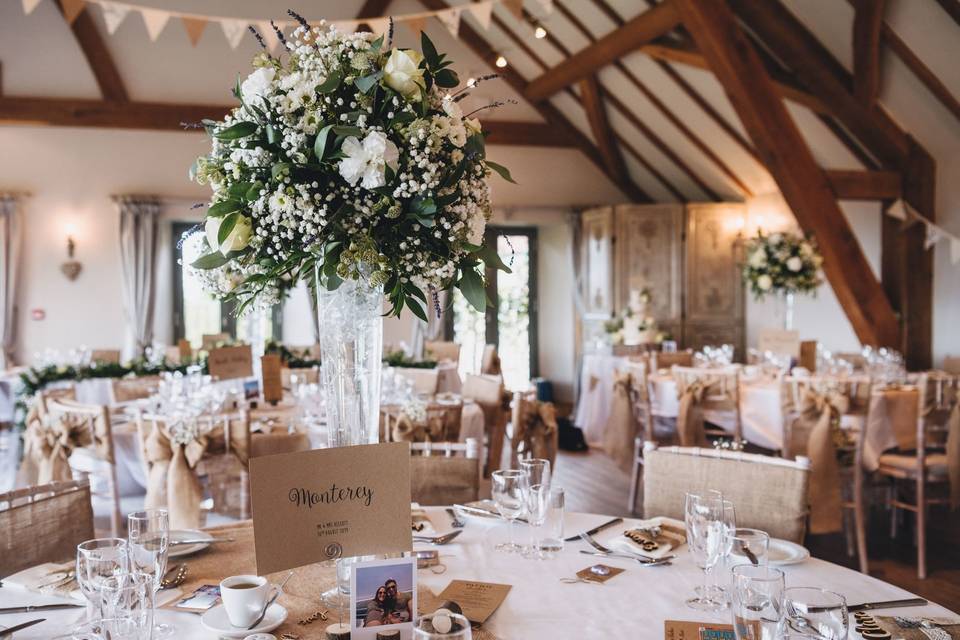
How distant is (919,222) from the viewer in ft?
21.8

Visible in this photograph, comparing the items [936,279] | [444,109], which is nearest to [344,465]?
[444,109]

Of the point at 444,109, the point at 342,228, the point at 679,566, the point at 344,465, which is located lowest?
the point at 679,566

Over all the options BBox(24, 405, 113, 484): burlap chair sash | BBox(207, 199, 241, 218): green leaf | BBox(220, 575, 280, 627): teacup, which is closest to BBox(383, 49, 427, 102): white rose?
BBox(207, 199, 241, 218): green leaf

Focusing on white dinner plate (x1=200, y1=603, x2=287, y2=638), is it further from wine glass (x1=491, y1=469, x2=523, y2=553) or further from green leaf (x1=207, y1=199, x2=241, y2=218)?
green leaf (x1=207, y1=199, x2=241, y2=218)

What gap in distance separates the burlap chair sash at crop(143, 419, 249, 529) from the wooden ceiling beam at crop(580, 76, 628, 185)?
22.9 ft

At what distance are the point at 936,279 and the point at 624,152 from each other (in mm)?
4716

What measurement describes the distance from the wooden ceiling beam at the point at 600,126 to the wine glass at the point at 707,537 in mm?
8146

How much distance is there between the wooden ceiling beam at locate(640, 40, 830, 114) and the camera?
651 centimetres

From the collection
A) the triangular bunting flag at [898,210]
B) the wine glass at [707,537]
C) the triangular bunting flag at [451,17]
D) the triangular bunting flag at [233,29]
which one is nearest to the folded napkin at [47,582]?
the wine glass at [707,537]

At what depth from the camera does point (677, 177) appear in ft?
33.6

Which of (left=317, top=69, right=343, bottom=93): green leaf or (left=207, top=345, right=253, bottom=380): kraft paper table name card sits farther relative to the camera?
(left=207, top=345, right=253, bottom=380): kraft paper table name card

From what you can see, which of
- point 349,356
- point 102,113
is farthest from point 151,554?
point 102,113

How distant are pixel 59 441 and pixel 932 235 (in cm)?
616

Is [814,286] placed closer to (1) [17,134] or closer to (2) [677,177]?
(2) [677,177]
